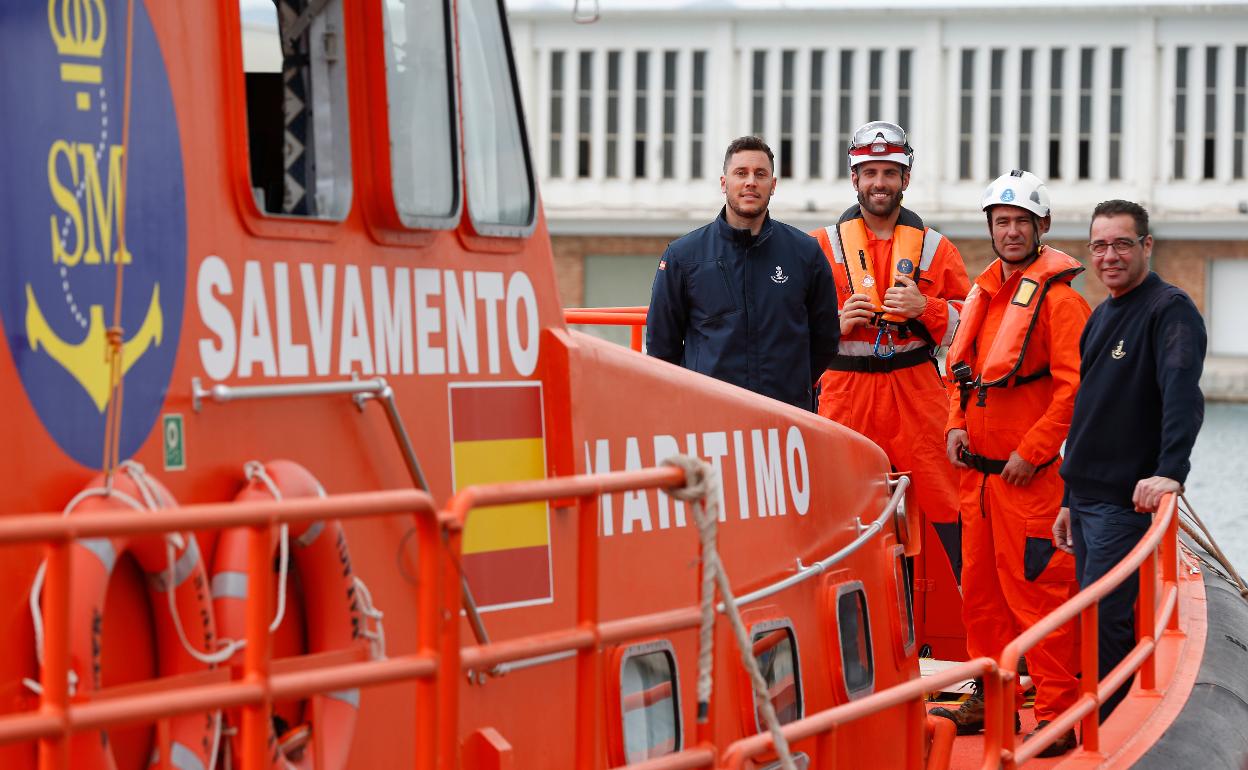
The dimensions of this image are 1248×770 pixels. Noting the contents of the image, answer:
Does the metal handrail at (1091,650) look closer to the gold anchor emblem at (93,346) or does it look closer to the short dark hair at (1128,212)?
the short dark hair at (1128,212)

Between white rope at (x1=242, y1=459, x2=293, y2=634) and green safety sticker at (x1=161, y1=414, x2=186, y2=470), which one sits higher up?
green safety sticker at (x1=161, y1=414, x2=186, y2=470)

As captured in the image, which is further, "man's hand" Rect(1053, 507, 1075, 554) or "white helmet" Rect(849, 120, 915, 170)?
"white helmet" Rect(849, 120, 915, 170)

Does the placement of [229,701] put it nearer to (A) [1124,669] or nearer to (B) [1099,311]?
(A) [1124,669]

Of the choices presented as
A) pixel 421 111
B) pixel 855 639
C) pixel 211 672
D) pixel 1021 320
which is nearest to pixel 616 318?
pixel 1021 320

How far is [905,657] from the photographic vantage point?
5449 mm

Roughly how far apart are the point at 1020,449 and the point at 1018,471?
10 centimetres

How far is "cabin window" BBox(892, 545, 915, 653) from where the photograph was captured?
5469 mm

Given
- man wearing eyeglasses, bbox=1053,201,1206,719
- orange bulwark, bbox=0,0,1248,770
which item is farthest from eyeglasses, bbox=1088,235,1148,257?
orange bulwark, bbox=0,0,1248,770

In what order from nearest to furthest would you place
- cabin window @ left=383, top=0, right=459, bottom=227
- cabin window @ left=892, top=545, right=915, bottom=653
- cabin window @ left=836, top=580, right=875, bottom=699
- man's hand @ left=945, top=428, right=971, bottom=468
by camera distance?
cabin window @ left=383, top=0, right=459, bottom=227 → cabin window @ left=836, top=580, right=875, bottom=699 → cabin window @ left=892, top=545, right=915, bottom=653 → man's hand @ left=945, top=428, right=971, bottom=468

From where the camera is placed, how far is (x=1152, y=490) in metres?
5.71

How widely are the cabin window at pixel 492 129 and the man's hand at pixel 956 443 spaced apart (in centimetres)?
335

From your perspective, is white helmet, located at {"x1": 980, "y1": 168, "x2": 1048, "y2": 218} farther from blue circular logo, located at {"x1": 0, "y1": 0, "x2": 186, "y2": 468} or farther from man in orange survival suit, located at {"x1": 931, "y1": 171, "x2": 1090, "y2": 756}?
blue circular logo, located at {"x1": 0, "y1": 0, "x2": 186, "y2": 468}

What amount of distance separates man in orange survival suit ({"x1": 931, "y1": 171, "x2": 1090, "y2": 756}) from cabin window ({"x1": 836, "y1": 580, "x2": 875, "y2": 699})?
1377mm

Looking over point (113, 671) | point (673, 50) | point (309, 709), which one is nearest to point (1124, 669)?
Result: point (309, 709)
